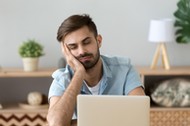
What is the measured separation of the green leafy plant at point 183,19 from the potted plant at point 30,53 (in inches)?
46.0

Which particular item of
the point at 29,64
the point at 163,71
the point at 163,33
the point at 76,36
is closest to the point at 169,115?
the point at 163,71

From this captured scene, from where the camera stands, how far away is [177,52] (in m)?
3.40

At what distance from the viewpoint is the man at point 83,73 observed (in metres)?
1.69

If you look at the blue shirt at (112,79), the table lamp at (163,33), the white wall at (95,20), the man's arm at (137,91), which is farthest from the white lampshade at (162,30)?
the man's arm at (137,91)

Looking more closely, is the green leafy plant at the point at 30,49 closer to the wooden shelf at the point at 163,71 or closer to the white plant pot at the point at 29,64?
the white plant pot at the point at 29,64

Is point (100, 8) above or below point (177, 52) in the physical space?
above

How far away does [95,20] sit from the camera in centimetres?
332

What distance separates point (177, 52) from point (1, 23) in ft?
5.01

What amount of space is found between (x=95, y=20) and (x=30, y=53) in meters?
0.63

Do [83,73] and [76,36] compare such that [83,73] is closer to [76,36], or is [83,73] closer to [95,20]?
[76,36]

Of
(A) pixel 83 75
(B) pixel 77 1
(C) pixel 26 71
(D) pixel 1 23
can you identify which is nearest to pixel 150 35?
(B) pixel 77 1

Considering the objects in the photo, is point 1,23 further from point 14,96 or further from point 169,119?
point 169,119

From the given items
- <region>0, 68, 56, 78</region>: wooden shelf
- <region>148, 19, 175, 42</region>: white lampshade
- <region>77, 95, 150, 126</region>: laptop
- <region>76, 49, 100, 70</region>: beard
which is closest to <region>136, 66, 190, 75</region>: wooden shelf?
<region>148, 19, 175, 42</region>: white lampshade

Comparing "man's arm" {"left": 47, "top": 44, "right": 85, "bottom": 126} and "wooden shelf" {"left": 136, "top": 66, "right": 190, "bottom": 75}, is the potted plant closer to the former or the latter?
"wooden shelf" {"left": 136, "top": 66, "right": 190, "bottom": 75}
